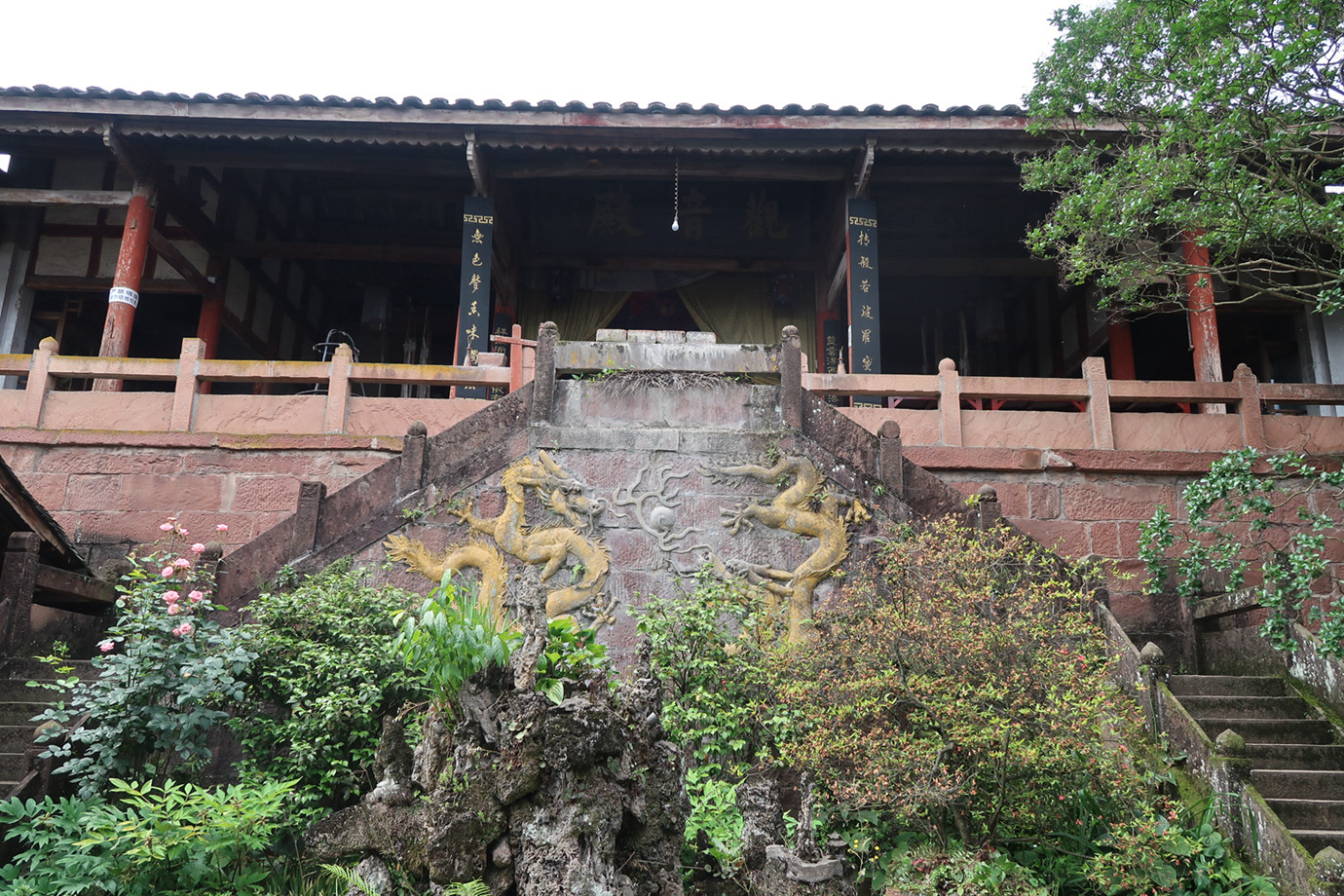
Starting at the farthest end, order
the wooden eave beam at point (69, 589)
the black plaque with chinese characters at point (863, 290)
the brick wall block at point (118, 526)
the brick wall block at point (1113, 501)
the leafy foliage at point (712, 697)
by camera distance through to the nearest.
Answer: the black plaque with chinese characters at point (863, 290), the brick wall block at point (1113, 501), the brick wall block at point (118, 526), the wooden eave beam at point (69, 589), the leafy foliage at point (712, 697)

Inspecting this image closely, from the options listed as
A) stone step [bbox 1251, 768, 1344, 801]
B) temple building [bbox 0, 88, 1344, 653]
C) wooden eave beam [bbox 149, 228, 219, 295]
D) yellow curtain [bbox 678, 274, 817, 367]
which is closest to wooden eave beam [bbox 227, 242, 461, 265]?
temple building [bbox 0, 88, 1344, 653]

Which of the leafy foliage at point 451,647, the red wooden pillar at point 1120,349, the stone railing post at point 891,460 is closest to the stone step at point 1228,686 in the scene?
the stone railing post at point 891,460

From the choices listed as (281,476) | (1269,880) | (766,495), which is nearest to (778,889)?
(1269,880)

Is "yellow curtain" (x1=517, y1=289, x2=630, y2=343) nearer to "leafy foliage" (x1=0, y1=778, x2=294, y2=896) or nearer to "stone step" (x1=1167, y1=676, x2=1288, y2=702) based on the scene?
"stone step" (x1=1167, y1=676, x2=1288, y2=702)

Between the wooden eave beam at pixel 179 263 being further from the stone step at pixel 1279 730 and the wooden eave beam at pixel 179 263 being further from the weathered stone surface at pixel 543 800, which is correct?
the stone step at pixel 1279 730

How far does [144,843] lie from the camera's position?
16.5 ft

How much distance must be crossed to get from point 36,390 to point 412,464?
4471 millimetres

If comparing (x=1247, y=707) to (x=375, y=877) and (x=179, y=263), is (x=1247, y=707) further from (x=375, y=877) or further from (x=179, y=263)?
(x=179, y=263)

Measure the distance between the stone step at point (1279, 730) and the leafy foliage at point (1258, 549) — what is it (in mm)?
471

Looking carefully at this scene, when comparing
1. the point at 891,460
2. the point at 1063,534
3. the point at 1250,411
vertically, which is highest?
the point at 1250,411

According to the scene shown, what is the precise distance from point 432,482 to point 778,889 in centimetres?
430

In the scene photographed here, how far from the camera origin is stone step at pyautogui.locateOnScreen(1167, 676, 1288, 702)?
22.3 ft

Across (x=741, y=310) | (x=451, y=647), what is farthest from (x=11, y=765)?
(x=741, y=310)

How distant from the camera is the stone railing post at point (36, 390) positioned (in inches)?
374
